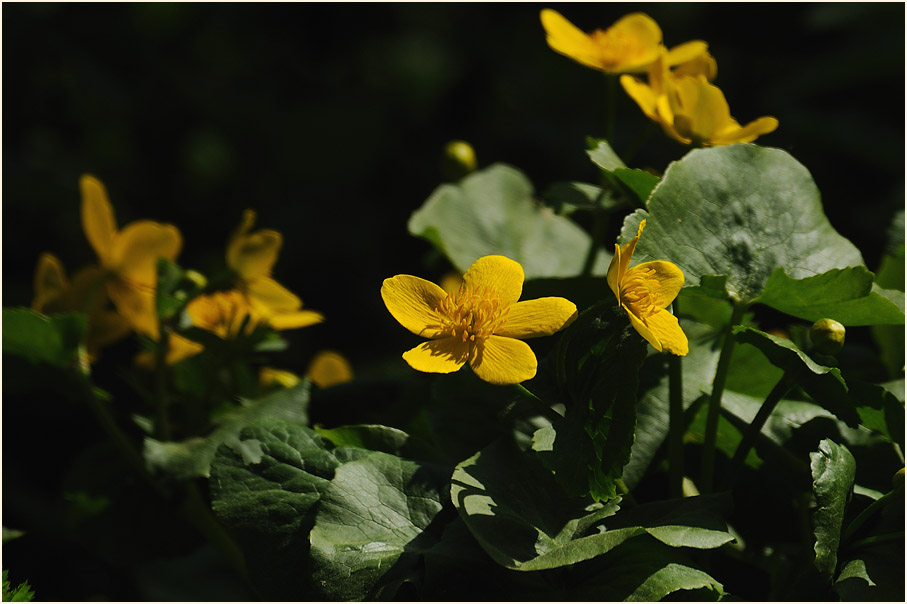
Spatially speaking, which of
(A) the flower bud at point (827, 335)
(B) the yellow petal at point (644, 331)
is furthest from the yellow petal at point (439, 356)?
(A) the flower bud at point (827, 335)

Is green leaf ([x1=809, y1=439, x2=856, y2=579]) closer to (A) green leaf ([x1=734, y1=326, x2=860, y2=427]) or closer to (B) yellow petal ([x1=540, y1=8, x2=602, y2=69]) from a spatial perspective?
(A) green leaf ([x1=734, y1=326, x2=860, y2=427])

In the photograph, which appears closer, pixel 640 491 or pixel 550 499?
pixel 550 499

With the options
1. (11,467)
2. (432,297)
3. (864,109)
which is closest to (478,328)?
(432,297)

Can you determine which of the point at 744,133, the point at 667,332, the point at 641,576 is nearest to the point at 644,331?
the point at 667,332

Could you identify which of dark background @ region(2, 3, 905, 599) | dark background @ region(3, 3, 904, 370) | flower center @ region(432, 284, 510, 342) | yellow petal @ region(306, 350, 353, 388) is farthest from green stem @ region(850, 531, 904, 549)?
dark background @ region(3, 3, 904, 370)

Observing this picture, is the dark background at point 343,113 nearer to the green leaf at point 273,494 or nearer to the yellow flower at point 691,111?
the yellow flower at point 691,111

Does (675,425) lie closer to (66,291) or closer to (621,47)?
(621,47)

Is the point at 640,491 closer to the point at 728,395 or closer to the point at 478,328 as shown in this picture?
the point at 728,395
